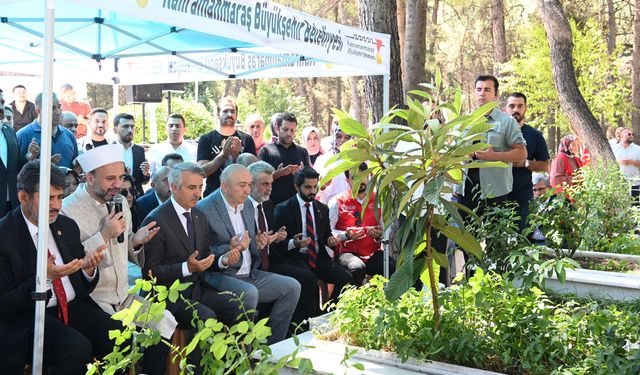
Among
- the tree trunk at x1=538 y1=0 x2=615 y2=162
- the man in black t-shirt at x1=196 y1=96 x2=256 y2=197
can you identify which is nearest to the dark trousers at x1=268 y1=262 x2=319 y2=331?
the man in black t-shirt at x1=196 y1=96 x2=256 y2=197

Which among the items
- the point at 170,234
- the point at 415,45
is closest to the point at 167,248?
the point at 170,234

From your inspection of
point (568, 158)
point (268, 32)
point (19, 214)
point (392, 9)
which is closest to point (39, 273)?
Answer: point (19, 214)

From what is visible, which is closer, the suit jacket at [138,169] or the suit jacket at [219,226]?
the suit jacket at [219,226]

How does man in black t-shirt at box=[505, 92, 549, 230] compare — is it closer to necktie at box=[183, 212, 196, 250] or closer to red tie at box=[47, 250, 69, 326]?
necktie at box=[183, 212, 196, 250]

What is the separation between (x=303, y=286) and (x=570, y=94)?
25.5 ft

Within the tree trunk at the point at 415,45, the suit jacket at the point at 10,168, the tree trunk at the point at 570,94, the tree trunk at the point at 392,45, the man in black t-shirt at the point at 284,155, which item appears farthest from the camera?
the tree trunk at the point at 415,45

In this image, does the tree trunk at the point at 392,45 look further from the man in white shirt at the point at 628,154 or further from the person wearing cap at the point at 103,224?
the man in white shirt at the point at 628,154

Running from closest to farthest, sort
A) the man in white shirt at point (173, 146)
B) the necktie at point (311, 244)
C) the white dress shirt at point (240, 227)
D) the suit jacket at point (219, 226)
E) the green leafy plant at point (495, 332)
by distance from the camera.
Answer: the green leafy plant at point (495, 332)
the suit jacket at point (219, 226)
the white dress shirt at point (240, 227)
the necktie at point (311, 244)
the man in white shirt at point (173, 146)

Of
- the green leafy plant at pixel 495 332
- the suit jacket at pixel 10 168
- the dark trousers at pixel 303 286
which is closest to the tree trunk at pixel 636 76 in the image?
the dark trousers at pixel 303 286

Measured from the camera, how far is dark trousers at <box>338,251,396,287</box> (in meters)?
7.38

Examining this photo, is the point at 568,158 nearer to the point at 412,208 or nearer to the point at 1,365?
the point at 412,208

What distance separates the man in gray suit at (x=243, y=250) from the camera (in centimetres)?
575

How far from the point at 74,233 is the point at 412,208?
72.2 inches

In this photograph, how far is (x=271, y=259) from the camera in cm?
681
